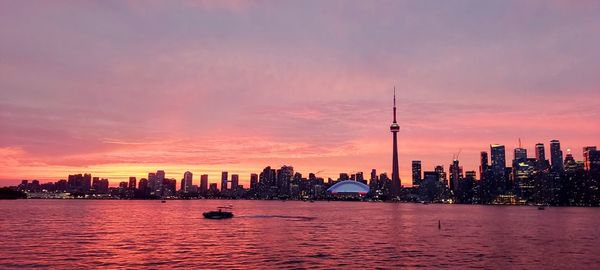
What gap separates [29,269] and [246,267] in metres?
23.6

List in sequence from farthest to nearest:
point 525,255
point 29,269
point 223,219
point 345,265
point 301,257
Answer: point 223,219, point 525,255, point 301,257, point 345,265, point 29,269

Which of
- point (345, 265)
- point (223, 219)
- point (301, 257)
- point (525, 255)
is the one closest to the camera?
point (345, 265)

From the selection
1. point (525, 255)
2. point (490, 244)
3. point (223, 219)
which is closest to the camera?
point (525, 255)

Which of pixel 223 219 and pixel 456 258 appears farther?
pixel 223 219

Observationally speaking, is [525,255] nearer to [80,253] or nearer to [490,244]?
[490,244]

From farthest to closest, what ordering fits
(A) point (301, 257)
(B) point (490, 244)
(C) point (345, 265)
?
(B) point (490, 244), (A) point (301, 257), (C) point (345, 265)

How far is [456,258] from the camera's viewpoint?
2601 inches

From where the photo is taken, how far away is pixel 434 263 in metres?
61.2

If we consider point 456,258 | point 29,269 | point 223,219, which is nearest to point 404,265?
point 456,258

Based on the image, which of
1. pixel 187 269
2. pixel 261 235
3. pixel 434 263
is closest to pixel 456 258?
pixel 434 263

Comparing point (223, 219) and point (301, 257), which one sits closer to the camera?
point (301, 257)

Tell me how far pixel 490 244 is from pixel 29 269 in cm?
7072

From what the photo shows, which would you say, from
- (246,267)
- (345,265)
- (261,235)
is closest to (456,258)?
(345,265)

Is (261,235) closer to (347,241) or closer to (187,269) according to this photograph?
(347,241)
